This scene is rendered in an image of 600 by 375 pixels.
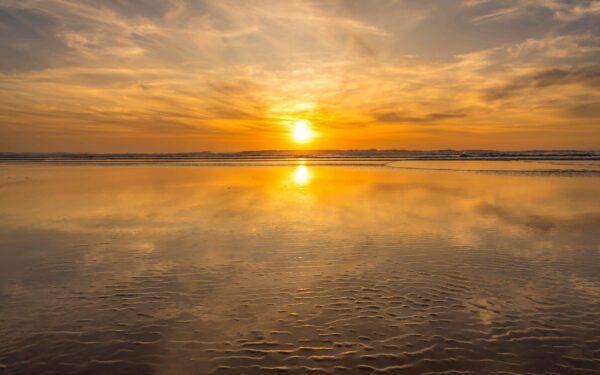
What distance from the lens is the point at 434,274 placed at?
1084cm

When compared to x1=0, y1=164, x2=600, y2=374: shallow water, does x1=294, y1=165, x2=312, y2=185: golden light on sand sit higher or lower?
higher

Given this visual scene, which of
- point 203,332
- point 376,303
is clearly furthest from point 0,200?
point 376,303

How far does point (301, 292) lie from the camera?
9.69 m

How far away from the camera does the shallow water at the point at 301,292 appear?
6844 mm

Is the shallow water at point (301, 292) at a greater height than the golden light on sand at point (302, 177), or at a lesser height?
lesser

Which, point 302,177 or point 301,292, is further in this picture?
point 302,177

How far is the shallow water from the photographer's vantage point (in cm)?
684

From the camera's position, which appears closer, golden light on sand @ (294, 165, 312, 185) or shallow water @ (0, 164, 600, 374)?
shallow water @ (0, 164, 600, 374)

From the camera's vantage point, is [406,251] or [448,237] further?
[448,237]

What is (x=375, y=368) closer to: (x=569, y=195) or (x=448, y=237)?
(x=448, y=237)

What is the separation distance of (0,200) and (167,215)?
43.4ft

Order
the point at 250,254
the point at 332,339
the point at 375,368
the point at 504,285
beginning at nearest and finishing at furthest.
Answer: the point at 375,368 < the point at 332,339 < the point at 504,285 < the point at 250,254

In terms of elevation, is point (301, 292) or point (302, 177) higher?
point (302, 177)

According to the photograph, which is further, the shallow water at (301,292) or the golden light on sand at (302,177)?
the golden light on sand at (302,177)
